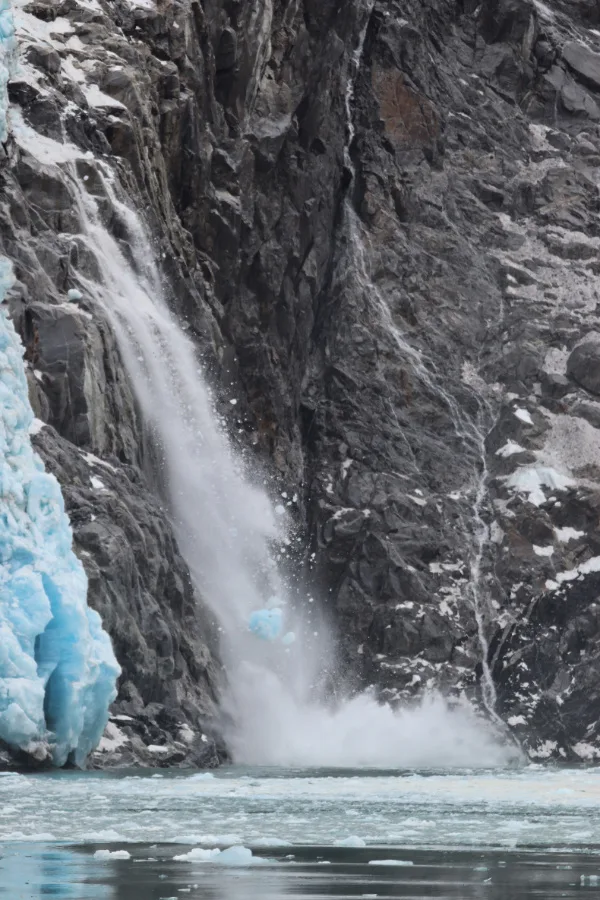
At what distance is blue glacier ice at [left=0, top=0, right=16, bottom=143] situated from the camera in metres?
43.5

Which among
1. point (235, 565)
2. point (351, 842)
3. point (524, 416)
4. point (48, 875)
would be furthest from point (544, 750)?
point (48, 875)

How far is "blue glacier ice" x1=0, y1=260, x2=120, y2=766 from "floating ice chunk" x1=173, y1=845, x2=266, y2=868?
1461 cm

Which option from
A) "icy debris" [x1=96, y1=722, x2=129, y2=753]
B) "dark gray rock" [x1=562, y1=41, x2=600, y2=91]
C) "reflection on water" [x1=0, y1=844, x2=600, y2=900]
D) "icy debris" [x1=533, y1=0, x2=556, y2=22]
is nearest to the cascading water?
"icy debris" [x1=96, y1=722, x2=129, y2=753]

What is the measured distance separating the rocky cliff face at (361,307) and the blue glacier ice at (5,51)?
2172 millimetres

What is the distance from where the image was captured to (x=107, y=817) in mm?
23016

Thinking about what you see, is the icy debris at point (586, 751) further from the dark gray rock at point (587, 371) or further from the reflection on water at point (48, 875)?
the reflection on water at point (48, 875)

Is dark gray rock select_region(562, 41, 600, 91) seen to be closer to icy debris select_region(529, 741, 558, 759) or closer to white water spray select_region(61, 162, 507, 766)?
white water spray select_region(61, 162, 507, 766)

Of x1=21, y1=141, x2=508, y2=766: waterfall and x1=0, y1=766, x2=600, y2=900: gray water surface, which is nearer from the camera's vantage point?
x1=0, y1=766, x2=600, y2=900: gray water surface

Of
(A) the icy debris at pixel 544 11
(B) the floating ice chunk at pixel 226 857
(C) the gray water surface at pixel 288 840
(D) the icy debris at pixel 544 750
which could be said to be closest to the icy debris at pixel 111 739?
(C) the gray water surface at pixel 288 840

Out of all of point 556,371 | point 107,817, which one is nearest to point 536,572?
point 556,371

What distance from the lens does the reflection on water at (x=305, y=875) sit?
15.2 meters

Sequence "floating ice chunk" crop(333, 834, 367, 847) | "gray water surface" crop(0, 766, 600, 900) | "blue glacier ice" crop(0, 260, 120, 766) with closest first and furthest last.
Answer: "gray water surface" crop(0, 766, 600, 900) < "floating ice chunk" crop(333, 834, 367, 847) < "blue glacier ice" crop(0, 260, 120, 766)

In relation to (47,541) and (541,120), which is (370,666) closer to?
(47,541)

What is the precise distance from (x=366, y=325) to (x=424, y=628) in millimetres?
14139
